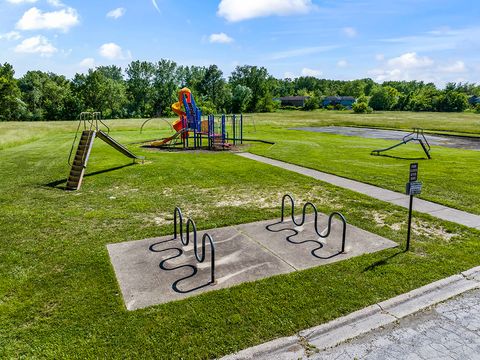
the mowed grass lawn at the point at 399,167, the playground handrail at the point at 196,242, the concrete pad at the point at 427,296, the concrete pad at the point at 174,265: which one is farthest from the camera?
the mowed grass lawn at the point at 399,167

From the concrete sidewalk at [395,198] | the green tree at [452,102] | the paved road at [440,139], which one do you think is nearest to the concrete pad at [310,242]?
the concrete sidewalk at [395,198]

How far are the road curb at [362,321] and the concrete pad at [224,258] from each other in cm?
146

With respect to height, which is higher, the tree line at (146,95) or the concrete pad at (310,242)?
the tree line at (146,95)

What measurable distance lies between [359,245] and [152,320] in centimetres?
451

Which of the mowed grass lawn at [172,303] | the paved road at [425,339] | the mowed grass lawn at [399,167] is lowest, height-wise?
the paved road at [425,339]

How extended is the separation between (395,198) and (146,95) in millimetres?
82085

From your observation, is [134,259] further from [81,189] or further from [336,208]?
[81,189]

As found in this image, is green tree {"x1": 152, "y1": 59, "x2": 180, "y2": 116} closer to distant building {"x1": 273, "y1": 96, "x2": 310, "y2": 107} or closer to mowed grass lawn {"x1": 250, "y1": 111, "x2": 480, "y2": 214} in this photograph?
distant building {"x1": 273, "y1": 96, "x2": 310, "y2": 107}

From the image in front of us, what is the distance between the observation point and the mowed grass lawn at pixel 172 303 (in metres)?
4.54

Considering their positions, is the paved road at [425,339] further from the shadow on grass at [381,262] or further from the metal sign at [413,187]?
the metal sign at [413,187]

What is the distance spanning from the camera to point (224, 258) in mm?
6797

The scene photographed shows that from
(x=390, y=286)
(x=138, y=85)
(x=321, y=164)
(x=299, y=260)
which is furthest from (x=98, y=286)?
(x=138, y=85)

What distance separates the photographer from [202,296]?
546 centimetres

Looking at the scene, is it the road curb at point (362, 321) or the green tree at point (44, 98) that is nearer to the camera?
the road curb at point (362, 321)
